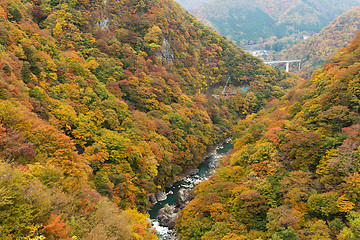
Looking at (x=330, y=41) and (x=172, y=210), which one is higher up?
(x=330, y=41)

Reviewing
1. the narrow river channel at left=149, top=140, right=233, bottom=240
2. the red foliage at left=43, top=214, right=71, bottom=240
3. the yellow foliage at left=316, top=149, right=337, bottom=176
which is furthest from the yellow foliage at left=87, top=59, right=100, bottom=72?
the yellow foliage at left=316, top=149, right=337, bottom=176

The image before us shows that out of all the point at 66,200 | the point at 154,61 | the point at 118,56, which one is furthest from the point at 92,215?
the point at 154,61

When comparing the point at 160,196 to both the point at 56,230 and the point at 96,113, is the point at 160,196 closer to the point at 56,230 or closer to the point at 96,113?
the point at 96,113

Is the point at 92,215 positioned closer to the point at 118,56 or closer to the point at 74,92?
the point at 74,92

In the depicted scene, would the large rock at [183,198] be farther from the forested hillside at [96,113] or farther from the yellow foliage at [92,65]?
the yellow foliage at [92,65]

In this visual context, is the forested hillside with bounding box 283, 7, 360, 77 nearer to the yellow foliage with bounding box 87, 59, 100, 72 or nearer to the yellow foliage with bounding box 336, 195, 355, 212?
the yellow foliage with bounding box 87, 59, 100, 72

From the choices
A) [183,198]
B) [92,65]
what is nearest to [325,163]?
[183,198]
